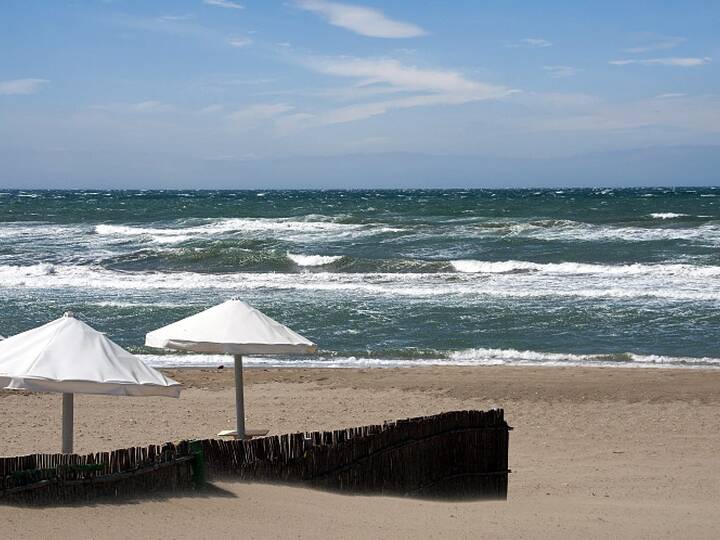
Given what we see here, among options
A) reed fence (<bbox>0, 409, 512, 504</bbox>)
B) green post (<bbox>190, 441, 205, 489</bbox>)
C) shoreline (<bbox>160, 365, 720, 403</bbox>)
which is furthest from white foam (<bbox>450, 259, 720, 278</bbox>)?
green post (<bbox>190, 441, 205, 489</bbox>)

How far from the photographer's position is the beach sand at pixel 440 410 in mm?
6660

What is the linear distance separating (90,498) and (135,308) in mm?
17186

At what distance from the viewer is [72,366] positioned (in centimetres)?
730

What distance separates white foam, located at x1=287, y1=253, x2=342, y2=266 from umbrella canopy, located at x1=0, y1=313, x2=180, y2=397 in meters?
27.4

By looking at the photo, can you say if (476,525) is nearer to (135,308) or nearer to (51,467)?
(51,467)

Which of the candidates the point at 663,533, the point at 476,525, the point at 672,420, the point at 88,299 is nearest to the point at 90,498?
the point at 476,525

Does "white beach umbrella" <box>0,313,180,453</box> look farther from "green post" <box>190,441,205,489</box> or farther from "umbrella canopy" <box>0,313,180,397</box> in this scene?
"green post" <box>190,441,205,489</box>

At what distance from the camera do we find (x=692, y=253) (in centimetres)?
3572

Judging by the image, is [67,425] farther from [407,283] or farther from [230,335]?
[407,283]

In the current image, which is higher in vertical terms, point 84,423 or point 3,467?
point 3,467

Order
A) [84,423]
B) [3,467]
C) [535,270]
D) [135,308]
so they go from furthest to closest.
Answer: [535,270] < [135,308] < [84,423] < [3,467]

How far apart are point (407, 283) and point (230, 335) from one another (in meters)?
18.3

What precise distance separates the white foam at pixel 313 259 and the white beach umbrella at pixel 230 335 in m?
24.2

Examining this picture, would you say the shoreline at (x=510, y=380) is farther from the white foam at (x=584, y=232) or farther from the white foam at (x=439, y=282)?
the white foam at (x=584, y=232)
